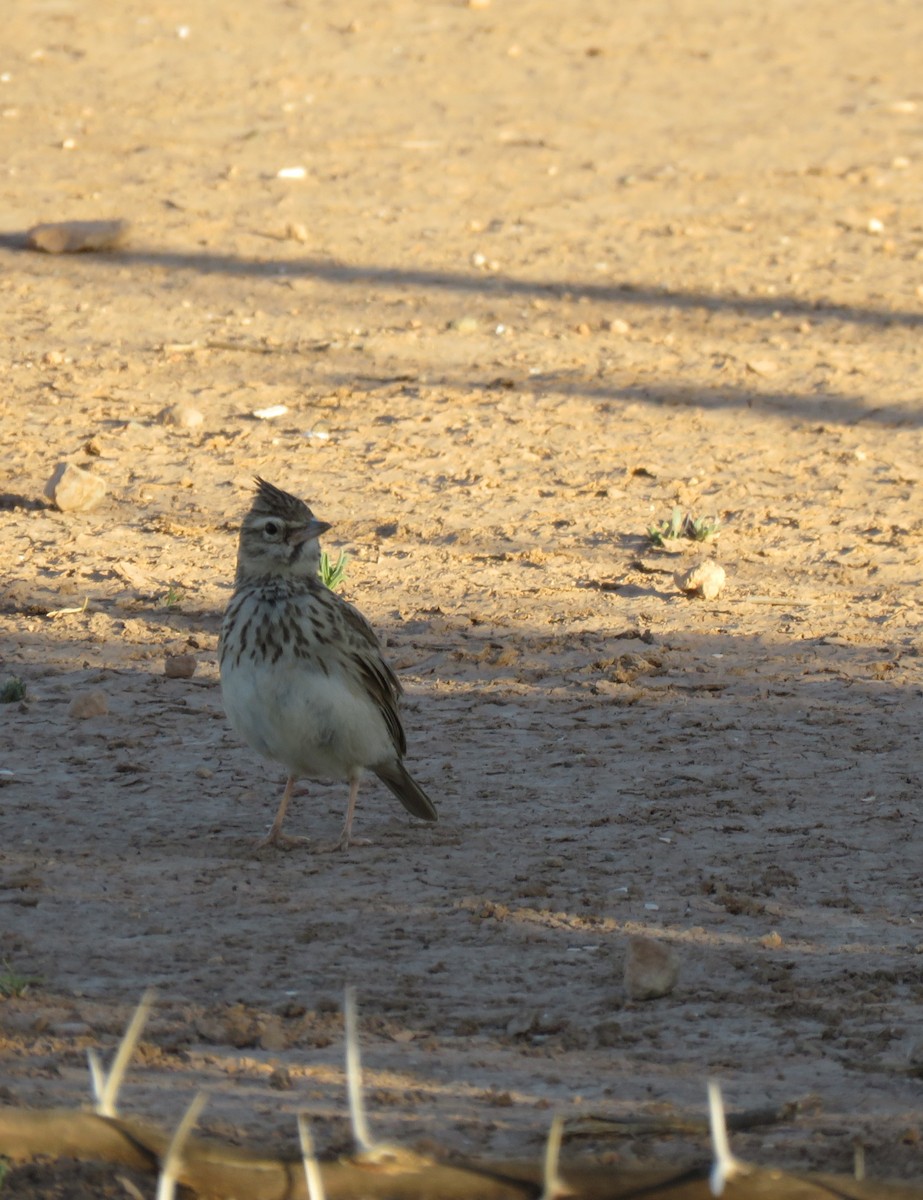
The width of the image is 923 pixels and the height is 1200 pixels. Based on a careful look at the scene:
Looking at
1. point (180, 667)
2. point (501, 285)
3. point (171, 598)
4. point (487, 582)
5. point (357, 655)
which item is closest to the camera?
point (357, 655)

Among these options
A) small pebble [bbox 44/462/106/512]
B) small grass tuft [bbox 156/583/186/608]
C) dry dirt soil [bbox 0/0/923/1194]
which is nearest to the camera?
dry dirt soil [bbox 0/0/923/1194]

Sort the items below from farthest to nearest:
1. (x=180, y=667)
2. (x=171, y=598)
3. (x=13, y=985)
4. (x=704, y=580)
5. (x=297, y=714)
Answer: (x=704, y=580) < (x=171, y=598) < (x=180, y=667) < (x=297, y=714) < (x=13, y=985)

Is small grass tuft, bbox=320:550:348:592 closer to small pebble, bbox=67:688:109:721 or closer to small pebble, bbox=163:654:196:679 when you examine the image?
small pebble, bbox=163:654:196:679

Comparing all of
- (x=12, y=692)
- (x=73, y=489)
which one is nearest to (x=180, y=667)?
(x=12, y=692)

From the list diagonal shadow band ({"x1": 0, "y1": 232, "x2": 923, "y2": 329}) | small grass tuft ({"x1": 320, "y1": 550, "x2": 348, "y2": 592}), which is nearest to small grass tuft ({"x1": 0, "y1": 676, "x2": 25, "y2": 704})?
small grass tuft ({"x1": 320, "y1": 550, "x2": 348, "y2": 592})

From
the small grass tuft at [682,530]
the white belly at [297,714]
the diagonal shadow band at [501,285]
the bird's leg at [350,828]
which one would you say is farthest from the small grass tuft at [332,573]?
the diagonal shadow band at [501,285]

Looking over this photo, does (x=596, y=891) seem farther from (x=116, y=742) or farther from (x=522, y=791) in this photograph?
(x=116, y=742)

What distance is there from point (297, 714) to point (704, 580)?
10.0 feet

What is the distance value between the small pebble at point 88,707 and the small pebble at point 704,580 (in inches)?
113

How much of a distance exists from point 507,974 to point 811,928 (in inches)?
39.5

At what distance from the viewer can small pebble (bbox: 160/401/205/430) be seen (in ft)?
34.6

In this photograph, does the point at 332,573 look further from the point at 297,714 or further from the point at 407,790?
the point at 297,714

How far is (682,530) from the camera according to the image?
9.17 meters

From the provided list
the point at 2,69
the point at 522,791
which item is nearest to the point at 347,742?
the point at 522,791
